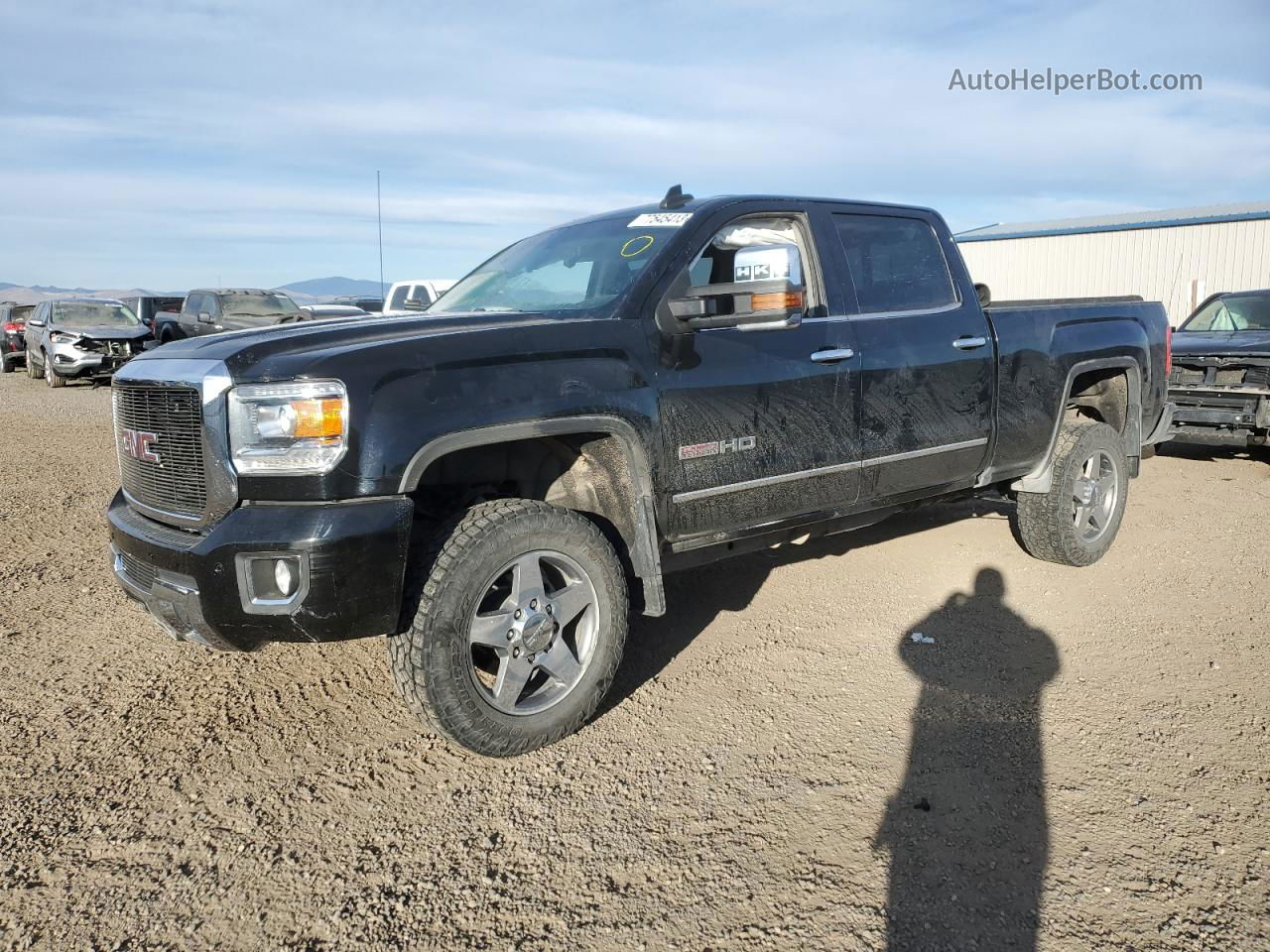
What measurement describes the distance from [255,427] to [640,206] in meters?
2.15

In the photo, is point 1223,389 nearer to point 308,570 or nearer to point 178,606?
point 308,570

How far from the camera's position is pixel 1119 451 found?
18.3 ft

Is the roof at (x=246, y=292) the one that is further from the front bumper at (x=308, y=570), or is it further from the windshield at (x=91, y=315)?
the front bumper at (x=308, y=570)

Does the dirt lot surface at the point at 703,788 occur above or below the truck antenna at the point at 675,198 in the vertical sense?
below

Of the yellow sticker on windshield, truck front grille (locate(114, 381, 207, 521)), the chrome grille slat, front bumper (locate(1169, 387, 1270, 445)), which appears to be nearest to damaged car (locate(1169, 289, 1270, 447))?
front bumper (locate(1169, 387, 1270, 445))

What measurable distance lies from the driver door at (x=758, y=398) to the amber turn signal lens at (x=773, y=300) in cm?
8

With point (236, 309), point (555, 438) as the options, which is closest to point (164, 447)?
point (555, 438)

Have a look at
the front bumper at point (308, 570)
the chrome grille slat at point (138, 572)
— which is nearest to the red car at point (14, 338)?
the chrome grille slat at point (138, 572)

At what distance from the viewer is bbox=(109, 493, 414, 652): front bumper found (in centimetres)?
276

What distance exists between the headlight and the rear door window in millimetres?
2472

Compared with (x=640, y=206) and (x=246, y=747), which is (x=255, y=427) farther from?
Answer: (x=640, y=206)

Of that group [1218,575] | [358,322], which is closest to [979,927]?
[358,322]

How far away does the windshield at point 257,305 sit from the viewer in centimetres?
1961

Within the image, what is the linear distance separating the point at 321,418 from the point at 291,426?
0.10 m
